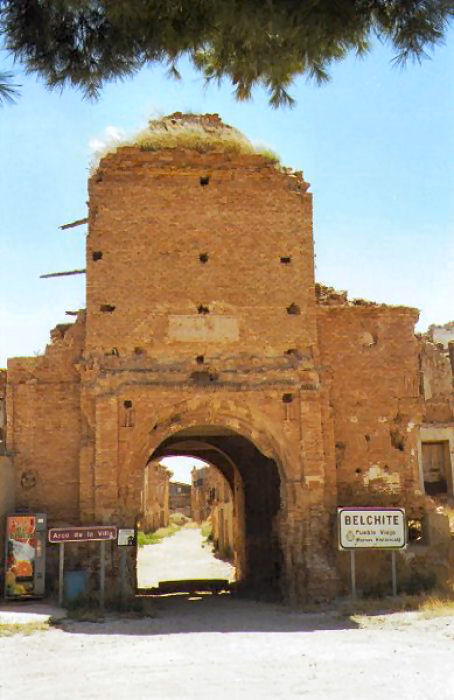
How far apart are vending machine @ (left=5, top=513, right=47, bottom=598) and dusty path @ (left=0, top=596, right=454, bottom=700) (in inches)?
85.1

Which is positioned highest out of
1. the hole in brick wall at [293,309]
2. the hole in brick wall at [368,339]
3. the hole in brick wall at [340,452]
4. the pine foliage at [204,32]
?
the pine foliage at [204,32]

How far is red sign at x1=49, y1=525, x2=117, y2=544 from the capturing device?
15.0m

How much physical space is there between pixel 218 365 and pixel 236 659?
7536 millimetres

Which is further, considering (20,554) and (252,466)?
(252,466)

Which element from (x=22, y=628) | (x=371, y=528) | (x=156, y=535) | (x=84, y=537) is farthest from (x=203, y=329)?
(x=156, y=535)

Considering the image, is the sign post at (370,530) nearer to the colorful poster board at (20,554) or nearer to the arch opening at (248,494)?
the arch opening at (248,494)

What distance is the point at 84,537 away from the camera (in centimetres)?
1509

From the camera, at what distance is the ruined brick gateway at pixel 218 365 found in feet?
54.3

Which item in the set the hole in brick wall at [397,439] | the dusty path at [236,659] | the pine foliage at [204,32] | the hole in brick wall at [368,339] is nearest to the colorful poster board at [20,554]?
the dusty path at [236,659]

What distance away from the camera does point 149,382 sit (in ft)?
55.1

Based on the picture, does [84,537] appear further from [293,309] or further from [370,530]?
[293,309]

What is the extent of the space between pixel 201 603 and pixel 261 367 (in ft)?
17.4

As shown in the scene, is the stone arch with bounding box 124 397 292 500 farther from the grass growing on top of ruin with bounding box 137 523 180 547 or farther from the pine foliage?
the grass growing on top of ruin with bounding box 137 523 180 547

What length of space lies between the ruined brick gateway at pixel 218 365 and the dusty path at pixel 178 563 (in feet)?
25.1
